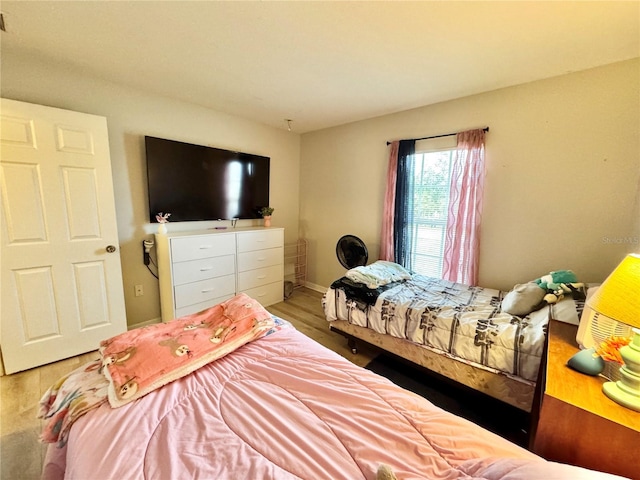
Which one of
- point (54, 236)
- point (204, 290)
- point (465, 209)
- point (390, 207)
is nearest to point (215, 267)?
point (204, 290)

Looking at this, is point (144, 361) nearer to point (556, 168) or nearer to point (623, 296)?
point (623, 296)

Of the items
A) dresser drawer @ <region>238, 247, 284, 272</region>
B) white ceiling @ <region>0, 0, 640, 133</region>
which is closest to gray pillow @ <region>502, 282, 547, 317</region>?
white ceiling @ <region>0, 0, 640, 133</region>

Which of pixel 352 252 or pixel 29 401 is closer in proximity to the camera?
pixel 29 401

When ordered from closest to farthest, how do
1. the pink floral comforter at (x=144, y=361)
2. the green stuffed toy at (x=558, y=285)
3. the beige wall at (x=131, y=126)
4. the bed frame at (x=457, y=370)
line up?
the pink floral comforter at (x=144, y=361), the bed frame at (x=457, y=370), the green stuffed toy at (x=558, y=285), the beige wall at (x=131, y=126)

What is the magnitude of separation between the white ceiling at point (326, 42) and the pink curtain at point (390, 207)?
0.70 m

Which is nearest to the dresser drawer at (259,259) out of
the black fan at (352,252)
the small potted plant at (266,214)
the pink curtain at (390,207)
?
the small potted plant at (266,214)

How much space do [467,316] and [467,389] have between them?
483 millimetres

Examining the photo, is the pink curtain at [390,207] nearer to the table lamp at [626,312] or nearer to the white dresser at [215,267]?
the white dresser at [215,267]

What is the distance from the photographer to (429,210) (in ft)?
9.37

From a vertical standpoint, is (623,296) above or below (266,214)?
below

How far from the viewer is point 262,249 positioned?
328 centimetres

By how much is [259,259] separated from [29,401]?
6.97 feet

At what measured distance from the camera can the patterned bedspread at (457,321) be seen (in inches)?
61.3

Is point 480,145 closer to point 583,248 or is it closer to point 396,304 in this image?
point 583,248
